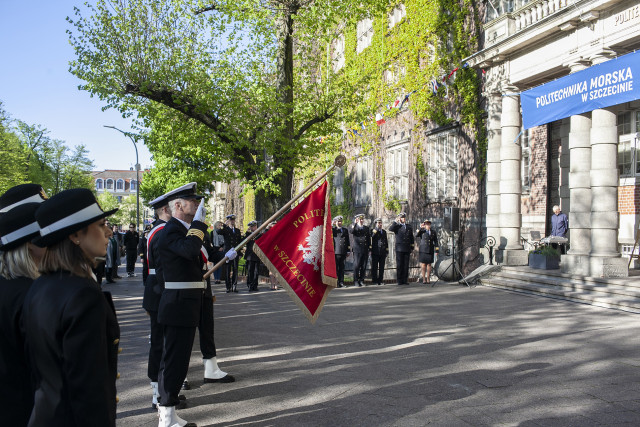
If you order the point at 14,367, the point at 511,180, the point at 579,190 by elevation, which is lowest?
the point at 14,367

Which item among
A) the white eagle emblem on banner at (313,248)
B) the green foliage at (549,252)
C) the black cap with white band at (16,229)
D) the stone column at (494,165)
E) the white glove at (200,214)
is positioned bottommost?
the green foliage at (549,252)

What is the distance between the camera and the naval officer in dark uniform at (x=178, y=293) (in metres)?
5.15

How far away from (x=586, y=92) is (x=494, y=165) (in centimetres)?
483

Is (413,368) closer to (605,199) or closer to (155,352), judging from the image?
(155,352)

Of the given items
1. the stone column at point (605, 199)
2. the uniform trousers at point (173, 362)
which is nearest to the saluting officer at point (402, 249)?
the stone column at point (605, 199)

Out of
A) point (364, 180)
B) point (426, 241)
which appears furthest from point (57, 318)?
point (364, 180)

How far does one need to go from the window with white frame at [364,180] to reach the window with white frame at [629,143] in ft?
43.9

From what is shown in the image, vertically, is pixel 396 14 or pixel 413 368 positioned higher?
pixel 396 14

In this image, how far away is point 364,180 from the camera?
97.0ft

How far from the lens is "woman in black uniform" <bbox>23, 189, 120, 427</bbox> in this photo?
236cm

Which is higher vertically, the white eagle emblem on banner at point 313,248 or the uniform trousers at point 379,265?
the white eagle emblem on banner at point 313,248

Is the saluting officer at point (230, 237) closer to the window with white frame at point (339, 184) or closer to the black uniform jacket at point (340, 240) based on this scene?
the black uniform jacket at point (340, 240)

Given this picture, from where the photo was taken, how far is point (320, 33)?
20.4m

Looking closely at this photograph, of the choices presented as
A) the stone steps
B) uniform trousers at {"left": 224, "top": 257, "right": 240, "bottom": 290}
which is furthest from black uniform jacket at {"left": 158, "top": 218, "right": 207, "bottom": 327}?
uniform trousers at {"left": 224, "top": 257, "right": 240, "bottom": 290}
